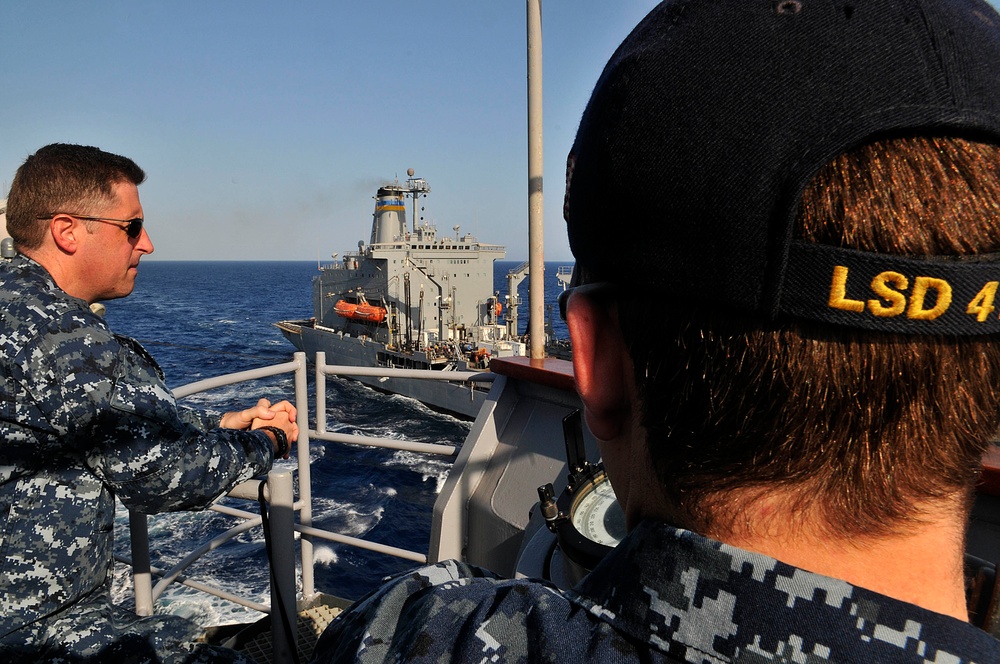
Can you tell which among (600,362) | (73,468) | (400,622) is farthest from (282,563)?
(600,362)

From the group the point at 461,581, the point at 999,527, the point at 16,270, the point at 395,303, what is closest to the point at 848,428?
the point at 461,581

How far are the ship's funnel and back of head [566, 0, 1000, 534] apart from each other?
31.7 metres

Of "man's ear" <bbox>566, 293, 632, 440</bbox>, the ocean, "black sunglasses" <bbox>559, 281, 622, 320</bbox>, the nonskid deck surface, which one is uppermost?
"black sunglasses" <bbox>559, 281, 622, 320</bbox>

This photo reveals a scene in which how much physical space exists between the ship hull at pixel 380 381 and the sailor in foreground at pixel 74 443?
1798 centimetres

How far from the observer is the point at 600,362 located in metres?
0.72

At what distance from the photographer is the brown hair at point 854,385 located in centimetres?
53

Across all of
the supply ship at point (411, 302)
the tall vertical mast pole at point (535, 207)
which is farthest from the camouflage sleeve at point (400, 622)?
the supply ship at point (411, 302)

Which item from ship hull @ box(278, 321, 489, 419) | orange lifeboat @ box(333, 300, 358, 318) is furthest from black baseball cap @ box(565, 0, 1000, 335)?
orange lifeboat @ box(333, 300, 358, 318)

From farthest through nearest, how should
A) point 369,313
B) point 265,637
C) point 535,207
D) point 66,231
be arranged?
1. point 369,313
2. point 535,207
3. point 265,637
4. point 66,231

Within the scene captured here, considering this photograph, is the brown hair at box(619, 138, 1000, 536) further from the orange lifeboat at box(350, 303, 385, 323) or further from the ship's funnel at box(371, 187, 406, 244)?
the ship's funnel at box(371, 187, 406, 244)

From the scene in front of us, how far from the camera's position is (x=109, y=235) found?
179 cm

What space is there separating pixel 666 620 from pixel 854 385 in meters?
0.27

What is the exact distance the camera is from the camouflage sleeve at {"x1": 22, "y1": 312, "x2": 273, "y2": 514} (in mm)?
1465

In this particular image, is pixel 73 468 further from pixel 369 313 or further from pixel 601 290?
pixel 369 313
